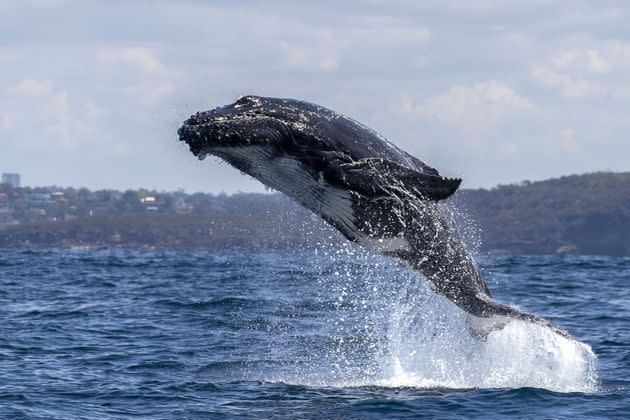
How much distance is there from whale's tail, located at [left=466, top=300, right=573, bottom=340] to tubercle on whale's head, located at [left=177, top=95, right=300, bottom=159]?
15.3ft

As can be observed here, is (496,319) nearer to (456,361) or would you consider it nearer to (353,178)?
(456,361)

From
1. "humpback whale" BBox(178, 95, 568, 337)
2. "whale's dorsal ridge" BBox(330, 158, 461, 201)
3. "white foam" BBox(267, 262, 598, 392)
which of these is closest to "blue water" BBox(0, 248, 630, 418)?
"white foam" BBox(267, 262, 598, 392)

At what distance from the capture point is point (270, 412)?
18.3 meters

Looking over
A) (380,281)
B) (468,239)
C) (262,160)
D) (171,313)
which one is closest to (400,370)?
(468,239)

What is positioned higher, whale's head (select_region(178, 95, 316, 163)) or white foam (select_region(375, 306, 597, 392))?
whale's head (select_region(178, 95, 316, 163))

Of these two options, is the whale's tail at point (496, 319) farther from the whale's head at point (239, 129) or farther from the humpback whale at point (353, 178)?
the whale's head at point (239, 129)

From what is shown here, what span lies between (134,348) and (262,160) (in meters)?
9.39

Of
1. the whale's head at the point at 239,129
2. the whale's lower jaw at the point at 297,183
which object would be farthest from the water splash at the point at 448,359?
the whale's head at the point at 239,129

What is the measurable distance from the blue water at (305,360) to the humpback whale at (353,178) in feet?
3.83

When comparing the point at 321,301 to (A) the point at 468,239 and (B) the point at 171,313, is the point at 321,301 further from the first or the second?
(A) the point at 468,239

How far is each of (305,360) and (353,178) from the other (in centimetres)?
703

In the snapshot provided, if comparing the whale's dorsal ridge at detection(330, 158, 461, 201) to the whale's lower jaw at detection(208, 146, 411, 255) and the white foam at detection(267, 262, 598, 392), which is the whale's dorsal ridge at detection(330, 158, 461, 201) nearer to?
the whale's lower jaw at detection(208, 146, 411, 255)

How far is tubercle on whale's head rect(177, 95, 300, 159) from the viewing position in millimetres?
17688

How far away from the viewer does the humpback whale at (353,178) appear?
17938 millimetres
